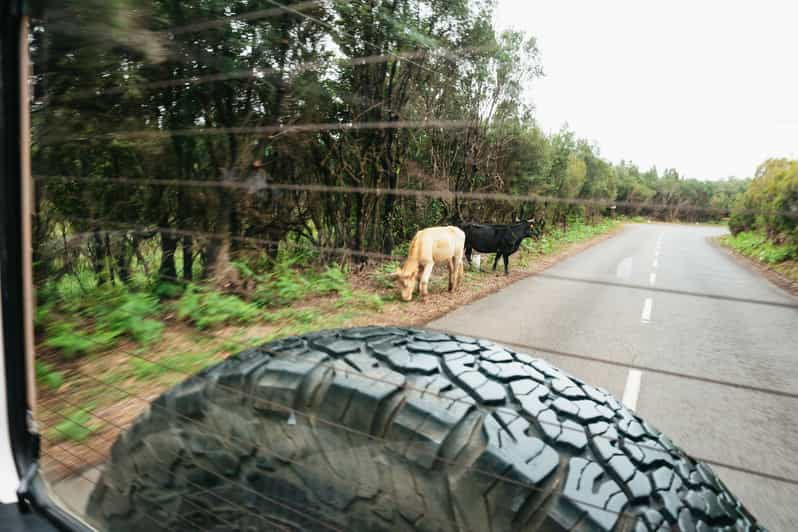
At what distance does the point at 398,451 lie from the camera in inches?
29.5

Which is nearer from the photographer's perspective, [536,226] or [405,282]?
[536,226]

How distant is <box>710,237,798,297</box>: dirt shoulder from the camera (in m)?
0.55

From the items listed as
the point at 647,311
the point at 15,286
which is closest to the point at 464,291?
the point at 647,311

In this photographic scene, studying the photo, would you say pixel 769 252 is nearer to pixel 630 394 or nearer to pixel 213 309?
pixel 630 394

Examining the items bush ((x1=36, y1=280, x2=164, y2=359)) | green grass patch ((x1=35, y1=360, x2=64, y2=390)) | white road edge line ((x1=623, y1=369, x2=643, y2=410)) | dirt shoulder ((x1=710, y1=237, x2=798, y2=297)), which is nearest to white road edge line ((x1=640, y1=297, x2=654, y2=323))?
dirt shoulder ((x1=710, y1=237, x2=798, y2=297))

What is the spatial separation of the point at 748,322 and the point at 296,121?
973 mm

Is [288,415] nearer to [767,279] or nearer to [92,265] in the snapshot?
[767,279]

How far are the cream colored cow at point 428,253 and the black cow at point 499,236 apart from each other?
2 centimetres

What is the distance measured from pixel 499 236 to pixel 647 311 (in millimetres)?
311

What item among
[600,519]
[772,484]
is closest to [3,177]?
[600,519]

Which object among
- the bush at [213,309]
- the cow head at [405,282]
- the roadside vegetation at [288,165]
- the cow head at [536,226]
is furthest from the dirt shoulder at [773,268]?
the bush at [213,309]

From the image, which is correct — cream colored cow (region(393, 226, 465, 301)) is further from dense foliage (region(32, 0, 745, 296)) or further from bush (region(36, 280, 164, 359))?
bush (region(36, 280, 164, 359))

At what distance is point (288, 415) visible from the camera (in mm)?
858

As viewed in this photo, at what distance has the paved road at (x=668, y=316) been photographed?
2.08ft
